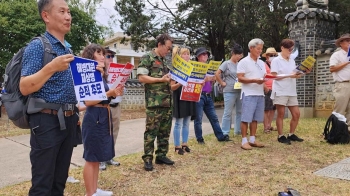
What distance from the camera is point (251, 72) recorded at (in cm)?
532

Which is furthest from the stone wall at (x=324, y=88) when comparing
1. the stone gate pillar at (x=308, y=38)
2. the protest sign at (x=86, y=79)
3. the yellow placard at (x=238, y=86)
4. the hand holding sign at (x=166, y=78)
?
the protest sign at (x=86, y=79)

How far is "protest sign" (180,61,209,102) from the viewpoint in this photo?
5.04 metres

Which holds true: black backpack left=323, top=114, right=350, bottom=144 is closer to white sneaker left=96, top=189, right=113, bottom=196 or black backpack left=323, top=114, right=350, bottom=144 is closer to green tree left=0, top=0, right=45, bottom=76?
white sneaker left=96, top=189, right=113, bottom=196

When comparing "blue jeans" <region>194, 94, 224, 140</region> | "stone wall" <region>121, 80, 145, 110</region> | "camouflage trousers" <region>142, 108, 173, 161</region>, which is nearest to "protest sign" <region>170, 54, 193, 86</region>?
"camouflage trousers" <region>142, 108, 173, 161</region>

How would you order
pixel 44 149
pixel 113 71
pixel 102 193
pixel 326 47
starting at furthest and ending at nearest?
A: 1. pixel 326 47
2. pixel 113 71
3. pixel 102 193
4. pixel 44 149

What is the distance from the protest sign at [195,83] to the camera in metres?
5.04

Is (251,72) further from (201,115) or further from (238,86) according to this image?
(201,115)

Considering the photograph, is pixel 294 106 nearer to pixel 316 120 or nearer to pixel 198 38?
pixel 316 120

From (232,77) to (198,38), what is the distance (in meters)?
9.75

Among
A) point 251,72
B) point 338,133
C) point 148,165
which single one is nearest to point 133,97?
point 251,72

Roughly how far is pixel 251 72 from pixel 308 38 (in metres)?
4.44

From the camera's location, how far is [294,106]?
228 inches

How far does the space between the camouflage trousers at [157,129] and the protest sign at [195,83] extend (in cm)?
82

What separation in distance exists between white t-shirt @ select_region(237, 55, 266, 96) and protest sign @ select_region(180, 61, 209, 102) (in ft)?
2.27
